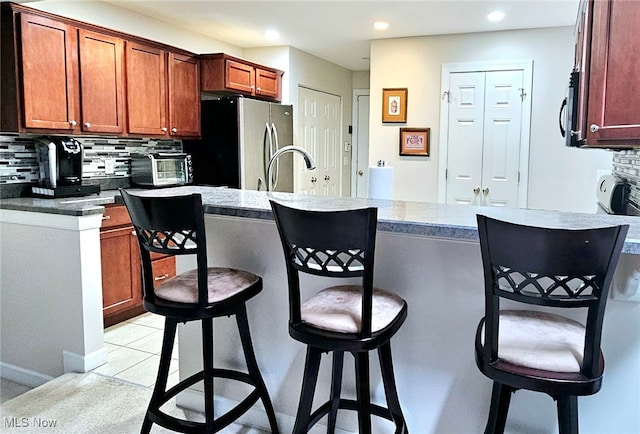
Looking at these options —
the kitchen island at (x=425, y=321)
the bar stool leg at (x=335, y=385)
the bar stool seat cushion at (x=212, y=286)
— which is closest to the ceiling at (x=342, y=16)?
the kitchen island at (x=425, y=321)

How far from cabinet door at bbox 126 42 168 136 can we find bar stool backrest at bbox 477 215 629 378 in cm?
338

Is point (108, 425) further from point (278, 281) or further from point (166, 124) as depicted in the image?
point (166, 124)

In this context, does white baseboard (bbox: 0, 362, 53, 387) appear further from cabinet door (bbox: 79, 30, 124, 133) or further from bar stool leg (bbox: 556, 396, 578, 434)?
bar stool leg (bbox: 556, 396, 578, 434)

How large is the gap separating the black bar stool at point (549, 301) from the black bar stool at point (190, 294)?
0.91 meters

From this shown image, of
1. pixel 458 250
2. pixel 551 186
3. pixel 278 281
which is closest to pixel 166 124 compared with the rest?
pixel 278 281

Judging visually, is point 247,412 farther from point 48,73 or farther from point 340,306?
point 48,73

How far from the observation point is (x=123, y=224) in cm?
356

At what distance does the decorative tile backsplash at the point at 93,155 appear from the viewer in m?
3.42

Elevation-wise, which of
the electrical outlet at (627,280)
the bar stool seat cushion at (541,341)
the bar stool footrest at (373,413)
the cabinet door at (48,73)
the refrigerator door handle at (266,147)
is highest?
the cabinet door at (48,73)

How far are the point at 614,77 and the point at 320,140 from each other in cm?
483

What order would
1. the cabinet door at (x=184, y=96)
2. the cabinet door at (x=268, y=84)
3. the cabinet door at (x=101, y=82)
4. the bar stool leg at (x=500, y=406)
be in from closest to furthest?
1. the bar stool leg at (x=500, y=406)
2. the cabinet door at (x=101, y=82)
3. the cabinet door at (x=184, y=96)
4. the cabinet door at (x=268, y=84)

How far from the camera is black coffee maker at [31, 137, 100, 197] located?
338 cm

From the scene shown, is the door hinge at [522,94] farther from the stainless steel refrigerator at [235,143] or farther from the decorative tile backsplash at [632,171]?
the stainless steel refrigerator at [235,143]

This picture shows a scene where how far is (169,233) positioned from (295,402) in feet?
2.94
